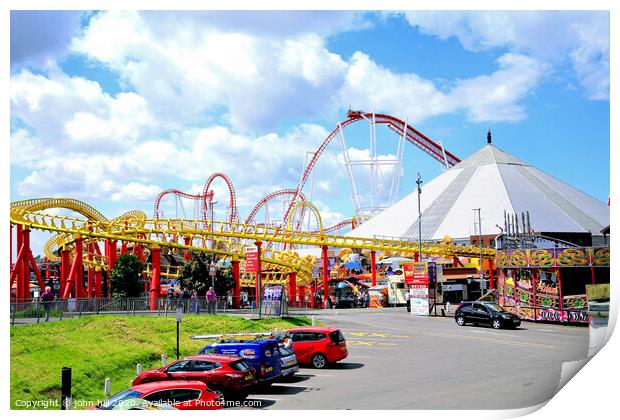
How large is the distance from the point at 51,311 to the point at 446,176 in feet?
277

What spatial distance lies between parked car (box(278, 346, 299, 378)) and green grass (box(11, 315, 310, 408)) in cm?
426

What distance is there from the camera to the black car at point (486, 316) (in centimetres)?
3372

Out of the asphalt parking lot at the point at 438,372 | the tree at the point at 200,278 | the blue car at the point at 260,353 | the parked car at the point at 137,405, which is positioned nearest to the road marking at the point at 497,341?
the asphalt parking lot at the point at 438,372

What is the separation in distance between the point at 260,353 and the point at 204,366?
2.10 meters

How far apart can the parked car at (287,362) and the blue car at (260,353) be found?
345mm

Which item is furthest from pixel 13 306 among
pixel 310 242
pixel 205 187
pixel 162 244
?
pixel 205 187

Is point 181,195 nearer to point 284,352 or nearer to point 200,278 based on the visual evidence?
point 200,278

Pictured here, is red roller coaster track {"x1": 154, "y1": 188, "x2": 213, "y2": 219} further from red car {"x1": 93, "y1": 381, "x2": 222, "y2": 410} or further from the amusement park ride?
red car {"x1": 93, "y1": 381, "x2": 222, "y2": 410}

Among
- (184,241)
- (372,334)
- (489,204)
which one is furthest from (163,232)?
(489,204)

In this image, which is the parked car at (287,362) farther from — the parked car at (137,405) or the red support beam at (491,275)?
the red support beam at (491,275)

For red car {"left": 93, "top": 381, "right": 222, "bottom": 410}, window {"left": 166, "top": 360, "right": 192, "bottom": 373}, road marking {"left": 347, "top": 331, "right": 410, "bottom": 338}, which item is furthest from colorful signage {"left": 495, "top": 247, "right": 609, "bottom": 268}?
red car {"left": 93, "top": 381, "right": 222, "bottom": 410}

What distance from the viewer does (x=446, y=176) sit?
339ft

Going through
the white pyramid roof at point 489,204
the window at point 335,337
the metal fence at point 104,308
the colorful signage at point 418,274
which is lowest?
the window at point 335,337

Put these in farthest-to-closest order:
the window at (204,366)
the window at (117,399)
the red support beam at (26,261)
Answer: the red support beam at (26,261) → the window at (204,366) → the window at (117,399)
